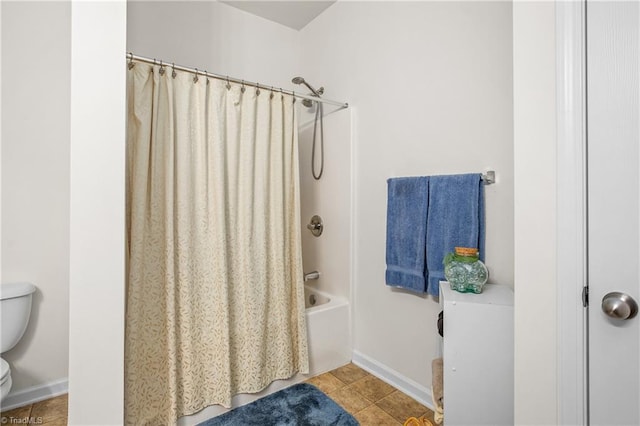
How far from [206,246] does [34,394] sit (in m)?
1.37

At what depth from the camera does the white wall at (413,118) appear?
1.47 meters

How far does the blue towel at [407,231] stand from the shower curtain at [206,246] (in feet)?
1.84

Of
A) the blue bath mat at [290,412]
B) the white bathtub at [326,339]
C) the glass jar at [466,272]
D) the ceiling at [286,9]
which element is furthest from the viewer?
the ceiling at [286,9]

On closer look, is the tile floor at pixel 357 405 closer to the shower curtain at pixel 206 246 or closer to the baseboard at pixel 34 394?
the baseboard at pixel 34 394

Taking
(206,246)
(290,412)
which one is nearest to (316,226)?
(206,246)

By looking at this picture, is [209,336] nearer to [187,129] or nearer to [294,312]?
[294,312]

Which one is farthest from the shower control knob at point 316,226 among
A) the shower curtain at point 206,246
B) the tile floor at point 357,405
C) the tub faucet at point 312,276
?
the tile floor at point 357,405

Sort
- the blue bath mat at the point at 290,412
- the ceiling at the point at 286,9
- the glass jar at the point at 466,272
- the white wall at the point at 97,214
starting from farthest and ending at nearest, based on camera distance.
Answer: the ceiling at the point at 286,9, the blue bath mat at the point at 290,412, the glass jar at the point at 466,272, the white wall at the point at 97,214

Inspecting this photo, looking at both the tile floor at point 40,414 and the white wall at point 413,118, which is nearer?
the white wall at point 413,118

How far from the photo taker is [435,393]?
1.39m

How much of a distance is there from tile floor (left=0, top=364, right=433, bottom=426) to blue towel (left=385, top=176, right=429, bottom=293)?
0.63 metres

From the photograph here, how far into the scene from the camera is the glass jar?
1343 millimetres

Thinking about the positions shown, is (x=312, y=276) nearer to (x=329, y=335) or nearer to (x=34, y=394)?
(x=329, y=335)

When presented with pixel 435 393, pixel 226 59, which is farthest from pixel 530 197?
pixel 226 59
